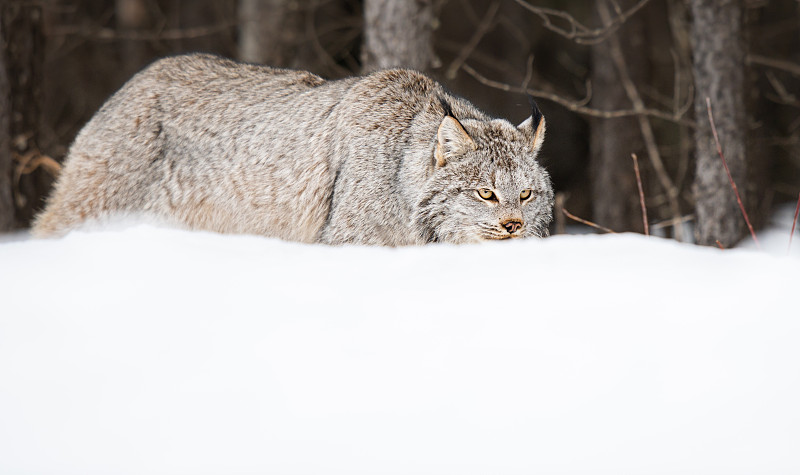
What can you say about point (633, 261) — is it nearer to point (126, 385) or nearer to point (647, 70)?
point (126, 385)

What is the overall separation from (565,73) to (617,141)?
17.3ft

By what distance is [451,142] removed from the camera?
171 inches

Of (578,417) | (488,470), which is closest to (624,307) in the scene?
(578,417)

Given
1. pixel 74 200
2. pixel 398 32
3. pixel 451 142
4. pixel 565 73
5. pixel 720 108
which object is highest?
pixel 565 73

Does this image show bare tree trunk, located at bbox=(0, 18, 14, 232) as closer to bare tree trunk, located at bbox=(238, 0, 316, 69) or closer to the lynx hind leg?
the lynx hind leg

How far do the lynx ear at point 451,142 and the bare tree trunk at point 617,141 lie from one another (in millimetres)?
4551

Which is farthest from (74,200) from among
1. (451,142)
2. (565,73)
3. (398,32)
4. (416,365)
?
(565,73)

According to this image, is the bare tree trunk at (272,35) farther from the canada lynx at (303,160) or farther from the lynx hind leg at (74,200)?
the lynx hind leg at (74,200)

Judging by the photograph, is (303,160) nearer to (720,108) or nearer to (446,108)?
(446,108)

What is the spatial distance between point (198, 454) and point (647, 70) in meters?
7.84

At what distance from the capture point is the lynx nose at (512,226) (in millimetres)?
4141

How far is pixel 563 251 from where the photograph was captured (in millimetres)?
3109

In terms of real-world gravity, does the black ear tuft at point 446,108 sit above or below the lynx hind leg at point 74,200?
above

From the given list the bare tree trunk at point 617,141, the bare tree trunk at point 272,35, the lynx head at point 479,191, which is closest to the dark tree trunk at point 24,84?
the bare tree trunk at point 272,35
